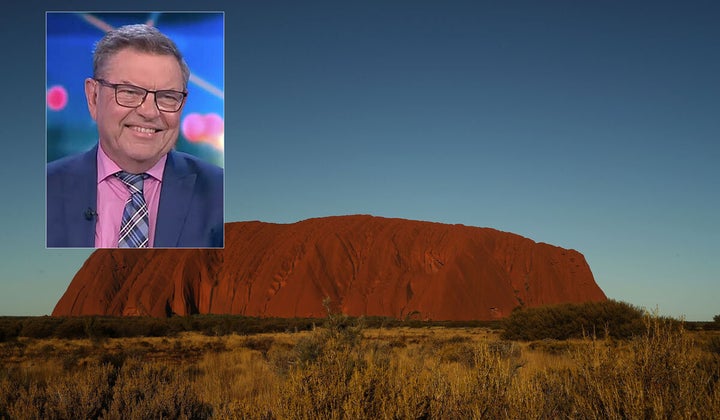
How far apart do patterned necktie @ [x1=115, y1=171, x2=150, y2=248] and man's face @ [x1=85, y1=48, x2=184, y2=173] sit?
0.42 ft

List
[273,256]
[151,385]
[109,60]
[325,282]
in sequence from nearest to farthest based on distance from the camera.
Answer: [109,60], [151,385], [325,282], [273,256]

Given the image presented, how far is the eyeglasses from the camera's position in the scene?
6.97 meters

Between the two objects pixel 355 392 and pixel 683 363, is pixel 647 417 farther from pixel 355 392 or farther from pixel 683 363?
pixel 355 392

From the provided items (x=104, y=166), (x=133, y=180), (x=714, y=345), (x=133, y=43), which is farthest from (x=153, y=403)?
(x=714, y=345)

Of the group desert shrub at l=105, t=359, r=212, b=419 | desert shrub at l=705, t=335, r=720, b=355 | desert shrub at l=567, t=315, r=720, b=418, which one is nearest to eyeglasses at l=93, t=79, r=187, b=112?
desert shrub at l=105, t=359, r=212, b=419

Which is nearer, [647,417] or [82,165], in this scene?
[647,417]

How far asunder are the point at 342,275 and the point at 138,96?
195 ft

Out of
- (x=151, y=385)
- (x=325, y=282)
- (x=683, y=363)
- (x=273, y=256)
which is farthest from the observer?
(x=273, y=256)

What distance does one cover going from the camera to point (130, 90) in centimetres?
699

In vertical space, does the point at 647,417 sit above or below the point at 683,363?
below

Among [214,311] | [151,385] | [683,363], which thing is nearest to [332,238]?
[214,311]

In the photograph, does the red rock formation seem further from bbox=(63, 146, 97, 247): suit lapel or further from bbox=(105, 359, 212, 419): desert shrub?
bbox=(63, 146, 97, 247): suit lapel

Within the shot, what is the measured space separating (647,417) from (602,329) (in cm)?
2310

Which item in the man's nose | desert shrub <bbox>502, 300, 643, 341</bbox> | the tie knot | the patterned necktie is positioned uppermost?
the man's nose
